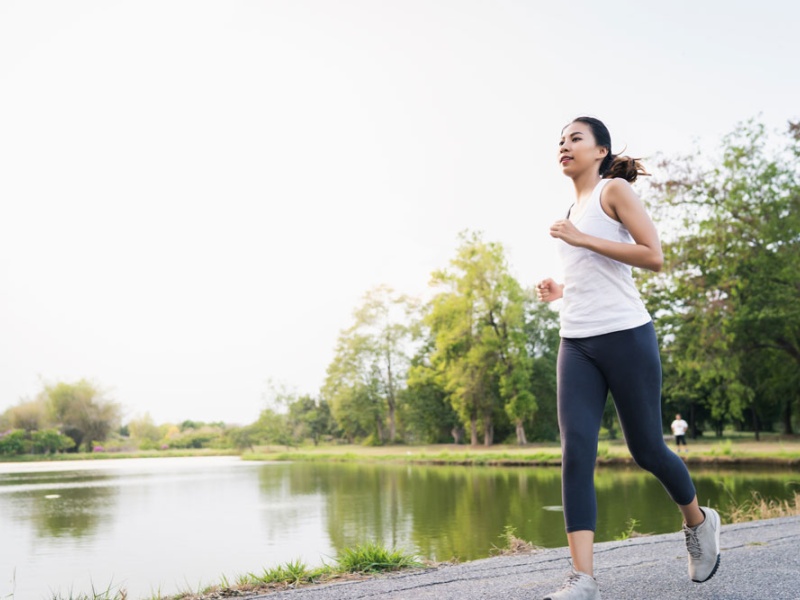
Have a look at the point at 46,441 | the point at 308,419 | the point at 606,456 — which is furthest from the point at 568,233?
the point at 308,419

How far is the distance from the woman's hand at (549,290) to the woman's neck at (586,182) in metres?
0.33

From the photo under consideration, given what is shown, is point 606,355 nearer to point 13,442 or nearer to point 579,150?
point 579,150

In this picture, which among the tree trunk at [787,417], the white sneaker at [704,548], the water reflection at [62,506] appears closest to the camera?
the white sneaker at [704,548]

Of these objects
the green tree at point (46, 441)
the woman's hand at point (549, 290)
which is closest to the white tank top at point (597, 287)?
the woman's hand at point (549, 290)

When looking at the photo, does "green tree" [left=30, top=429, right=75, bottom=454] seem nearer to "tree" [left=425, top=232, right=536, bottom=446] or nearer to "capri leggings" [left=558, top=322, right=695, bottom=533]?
"tree" [left=425, top=232, right=536, bottom=446]

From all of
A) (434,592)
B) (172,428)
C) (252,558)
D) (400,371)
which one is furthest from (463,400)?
(172,428)

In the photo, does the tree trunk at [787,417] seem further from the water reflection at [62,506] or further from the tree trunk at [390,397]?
the water reflection at [62,506]

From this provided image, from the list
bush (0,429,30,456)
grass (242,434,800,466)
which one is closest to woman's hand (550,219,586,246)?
grass (242,434,800,466)

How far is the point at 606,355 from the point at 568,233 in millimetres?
425

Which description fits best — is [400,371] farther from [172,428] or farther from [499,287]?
[172,428]

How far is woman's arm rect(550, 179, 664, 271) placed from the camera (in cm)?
238

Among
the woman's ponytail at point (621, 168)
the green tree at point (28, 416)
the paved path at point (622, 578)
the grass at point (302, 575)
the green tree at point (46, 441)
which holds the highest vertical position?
the green tree at point (28, 416)

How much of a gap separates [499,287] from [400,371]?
41.7 ft

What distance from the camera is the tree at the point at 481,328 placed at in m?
31.3
